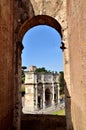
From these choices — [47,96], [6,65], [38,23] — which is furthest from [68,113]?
[47,96]

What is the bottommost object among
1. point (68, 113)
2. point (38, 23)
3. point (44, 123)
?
point (44, 123)

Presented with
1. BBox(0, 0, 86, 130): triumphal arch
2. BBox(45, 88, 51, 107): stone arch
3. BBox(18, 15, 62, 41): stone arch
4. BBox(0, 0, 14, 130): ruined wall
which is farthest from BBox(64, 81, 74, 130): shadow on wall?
BBox(45, 88, 51, 107): stone arch

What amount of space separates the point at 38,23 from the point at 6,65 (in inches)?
99.2

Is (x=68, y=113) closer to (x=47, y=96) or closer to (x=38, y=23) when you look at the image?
(x=38, y=23)

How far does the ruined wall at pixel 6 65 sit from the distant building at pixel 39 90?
18.4 meters

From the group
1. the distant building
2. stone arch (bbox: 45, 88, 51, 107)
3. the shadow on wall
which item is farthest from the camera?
stone arch (bbox: 45, 88, 51, 107)

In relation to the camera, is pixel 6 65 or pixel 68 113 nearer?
pixel 6 65

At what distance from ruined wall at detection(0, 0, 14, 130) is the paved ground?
43.6 inches

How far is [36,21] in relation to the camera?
7980 millimetres

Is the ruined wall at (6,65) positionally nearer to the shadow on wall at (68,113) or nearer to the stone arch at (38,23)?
the stone arch at (38,23)

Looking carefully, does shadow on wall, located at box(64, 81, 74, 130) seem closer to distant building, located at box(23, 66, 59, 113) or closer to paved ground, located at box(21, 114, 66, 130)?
paved ground, located at box(21, 114, 66, 130)

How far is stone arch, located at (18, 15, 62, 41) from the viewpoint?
7688 millimetres

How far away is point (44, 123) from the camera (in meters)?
7.95

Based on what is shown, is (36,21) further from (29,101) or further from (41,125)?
(29,101)
